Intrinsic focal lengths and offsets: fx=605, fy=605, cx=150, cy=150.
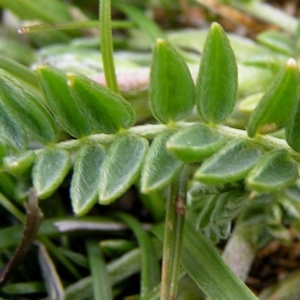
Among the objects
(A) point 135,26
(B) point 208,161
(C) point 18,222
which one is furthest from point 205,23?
(B) point 208,161

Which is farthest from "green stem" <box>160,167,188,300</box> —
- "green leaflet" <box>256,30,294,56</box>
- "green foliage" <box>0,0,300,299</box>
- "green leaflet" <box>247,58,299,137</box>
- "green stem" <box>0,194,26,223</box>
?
"green leaflet" <box>256,30,294,56</box>

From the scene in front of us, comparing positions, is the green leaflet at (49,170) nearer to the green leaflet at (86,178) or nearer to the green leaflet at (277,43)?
the green leaflet at (86,178)

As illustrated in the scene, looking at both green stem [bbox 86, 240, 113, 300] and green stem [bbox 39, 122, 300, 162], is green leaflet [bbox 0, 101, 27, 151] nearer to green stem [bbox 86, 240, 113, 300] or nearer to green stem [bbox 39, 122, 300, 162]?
green stem [bbox 39, 122, 300, 162]

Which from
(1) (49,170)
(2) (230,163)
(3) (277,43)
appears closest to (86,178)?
(1) (49,170)

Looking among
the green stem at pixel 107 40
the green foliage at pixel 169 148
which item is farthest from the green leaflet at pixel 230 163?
the green stem at pixel 107 40

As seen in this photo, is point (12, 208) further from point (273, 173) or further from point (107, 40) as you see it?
point (273, 173)
